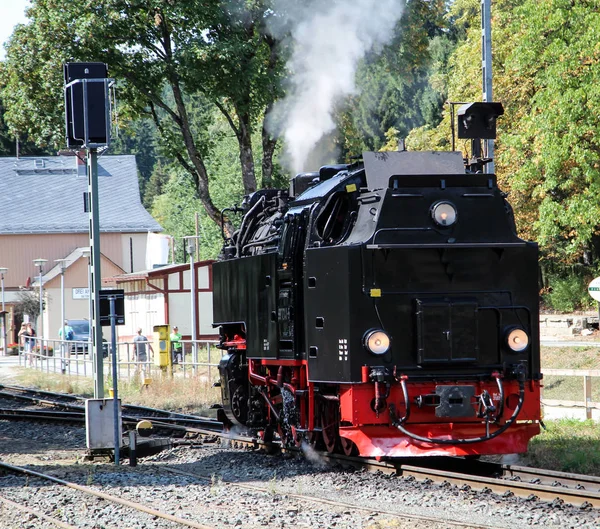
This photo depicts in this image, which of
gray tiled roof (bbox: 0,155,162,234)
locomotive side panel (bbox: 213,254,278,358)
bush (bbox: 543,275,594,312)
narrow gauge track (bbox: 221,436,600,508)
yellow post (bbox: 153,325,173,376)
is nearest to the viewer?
narrow gauge track (bbox: 221,436,600,508)

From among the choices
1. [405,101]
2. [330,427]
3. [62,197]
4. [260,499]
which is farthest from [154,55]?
[62,197]

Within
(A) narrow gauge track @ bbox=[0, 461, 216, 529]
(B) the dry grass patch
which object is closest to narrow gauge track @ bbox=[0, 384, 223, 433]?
(B) the dry grass patch

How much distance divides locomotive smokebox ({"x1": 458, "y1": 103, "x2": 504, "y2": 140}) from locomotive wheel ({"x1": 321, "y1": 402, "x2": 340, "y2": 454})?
4.93 meters

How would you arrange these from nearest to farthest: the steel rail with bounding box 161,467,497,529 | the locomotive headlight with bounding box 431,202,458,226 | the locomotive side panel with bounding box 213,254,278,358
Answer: the steel rail with bounding box 161,467,497,529 < the locomotive headlight with bounding box 431,202,458,226 < the locomotive side panel with bounding box 213,254,278,358

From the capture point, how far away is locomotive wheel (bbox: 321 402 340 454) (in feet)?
35.5

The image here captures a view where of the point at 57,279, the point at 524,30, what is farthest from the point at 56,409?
the point at 57,279

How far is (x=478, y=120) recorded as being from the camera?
1405 centimetres

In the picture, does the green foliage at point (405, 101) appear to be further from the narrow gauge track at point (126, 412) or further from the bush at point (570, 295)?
the narrow gauge track at point (126, 412)

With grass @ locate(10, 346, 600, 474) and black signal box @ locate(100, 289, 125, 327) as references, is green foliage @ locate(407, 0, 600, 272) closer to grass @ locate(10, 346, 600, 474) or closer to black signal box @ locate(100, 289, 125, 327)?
grass @ locate(10, 346, 600, 474)

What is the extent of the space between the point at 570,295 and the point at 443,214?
25692 mm

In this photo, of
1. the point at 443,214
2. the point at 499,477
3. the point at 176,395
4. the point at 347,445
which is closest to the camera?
the point at 443,214

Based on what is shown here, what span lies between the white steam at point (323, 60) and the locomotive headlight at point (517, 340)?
8.19 metres

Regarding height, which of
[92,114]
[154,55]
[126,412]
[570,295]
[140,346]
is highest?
[154,55]

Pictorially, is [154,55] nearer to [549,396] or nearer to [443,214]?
[549,396]
